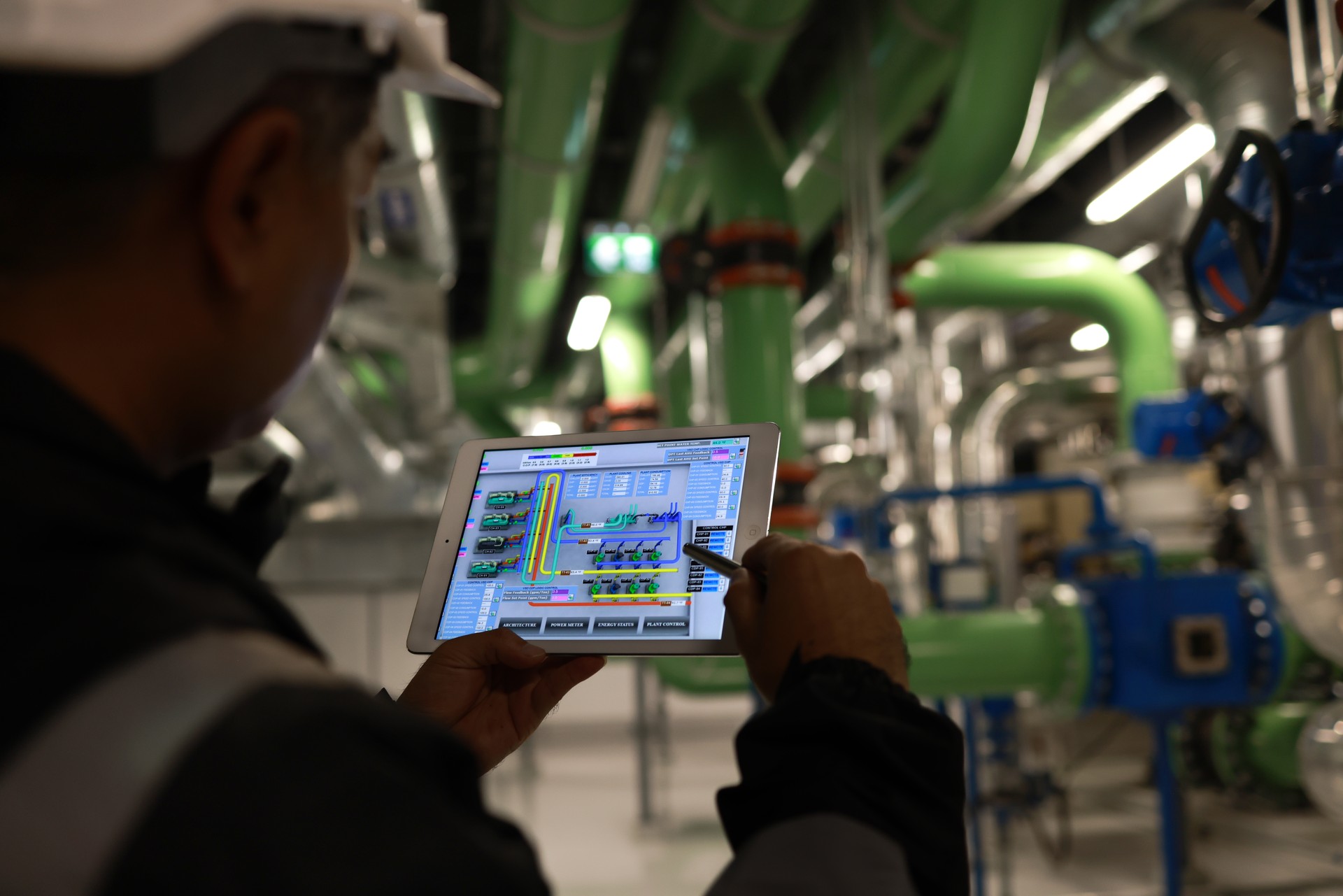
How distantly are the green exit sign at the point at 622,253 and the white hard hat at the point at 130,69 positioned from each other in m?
3.33

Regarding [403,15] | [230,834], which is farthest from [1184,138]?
[230,834]

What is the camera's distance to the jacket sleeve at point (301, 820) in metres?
0.36

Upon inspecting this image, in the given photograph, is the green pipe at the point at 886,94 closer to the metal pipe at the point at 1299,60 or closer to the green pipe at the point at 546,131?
the green pipe at the point at 546,131

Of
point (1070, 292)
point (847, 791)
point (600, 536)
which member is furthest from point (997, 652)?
point (847, 791)

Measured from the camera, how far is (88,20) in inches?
17.2

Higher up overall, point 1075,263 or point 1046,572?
point 1075,263

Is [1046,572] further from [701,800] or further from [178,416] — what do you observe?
[178,416]

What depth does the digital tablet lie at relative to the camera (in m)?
0.92

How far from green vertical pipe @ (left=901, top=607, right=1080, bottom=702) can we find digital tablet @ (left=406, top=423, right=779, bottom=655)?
2.15 meters

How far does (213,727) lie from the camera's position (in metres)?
0.36

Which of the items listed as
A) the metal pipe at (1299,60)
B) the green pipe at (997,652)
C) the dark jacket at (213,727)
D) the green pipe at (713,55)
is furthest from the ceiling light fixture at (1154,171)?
the dark jacket at (213,727)

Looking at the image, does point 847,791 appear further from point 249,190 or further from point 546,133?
point 546,133

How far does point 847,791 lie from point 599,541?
1.42 feet

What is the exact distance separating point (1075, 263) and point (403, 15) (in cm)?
472
